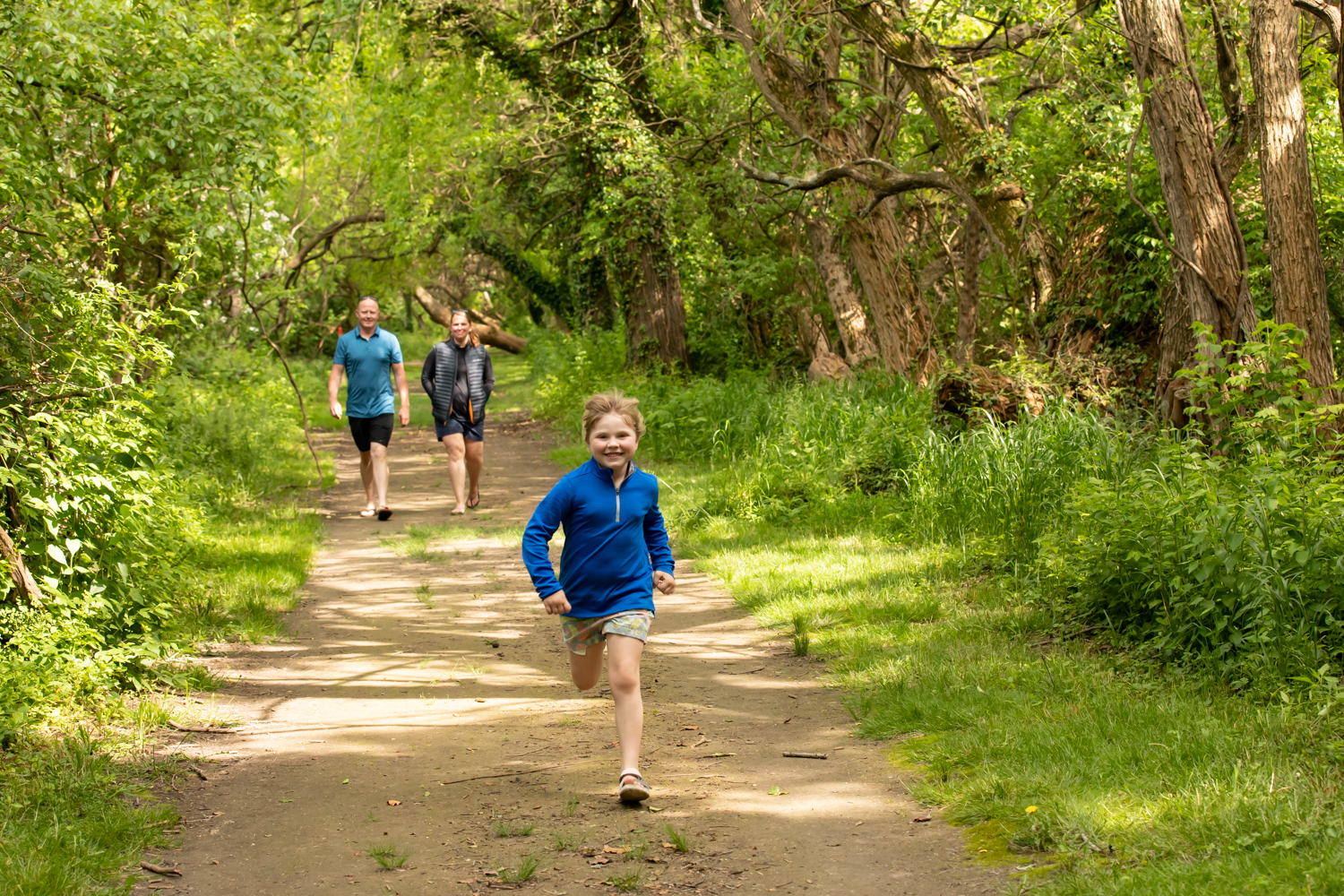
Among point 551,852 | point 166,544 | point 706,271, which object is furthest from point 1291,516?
point 706,271

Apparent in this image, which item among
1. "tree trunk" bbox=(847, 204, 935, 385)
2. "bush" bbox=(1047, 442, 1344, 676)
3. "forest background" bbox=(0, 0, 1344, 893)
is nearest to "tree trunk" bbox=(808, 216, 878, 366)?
"forest background" bbox=(0, 0, 1344, 893)

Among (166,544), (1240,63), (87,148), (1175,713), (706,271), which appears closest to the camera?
(1175,713)

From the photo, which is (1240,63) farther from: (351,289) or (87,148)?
(351,289)

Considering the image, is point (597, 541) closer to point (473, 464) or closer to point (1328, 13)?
point (1328, 13)

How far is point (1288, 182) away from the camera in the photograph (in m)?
7.19

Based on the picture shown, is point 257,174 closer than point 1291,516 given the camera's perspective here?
No

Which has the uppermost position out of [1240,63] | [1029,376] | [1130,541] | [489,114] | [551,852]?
[489,114]

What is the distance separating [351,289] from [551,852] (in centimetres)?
3917

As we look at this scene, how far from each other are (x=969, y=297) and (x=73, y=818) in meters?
10.3

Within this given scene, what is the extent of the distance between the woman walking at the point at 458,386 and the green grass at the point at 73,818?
262 inches

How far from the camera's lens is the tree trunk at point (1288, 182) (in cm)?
717

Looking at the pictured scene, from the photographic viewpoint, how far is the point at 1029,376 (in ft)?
33.2

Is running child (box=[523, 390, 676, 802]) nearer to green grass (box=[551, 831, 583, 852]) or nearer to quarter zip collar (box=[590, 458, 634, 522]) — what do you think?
quarter zip collar (box=[590, 458, 634, 522])

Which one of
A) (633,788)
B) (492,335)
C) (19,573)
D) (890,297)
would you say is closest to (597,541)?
(633,788)
